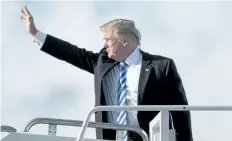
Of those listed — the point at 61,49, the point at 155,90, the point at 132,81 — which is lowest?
the point at 155,90

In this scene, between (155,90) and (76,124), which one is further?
(155,90)

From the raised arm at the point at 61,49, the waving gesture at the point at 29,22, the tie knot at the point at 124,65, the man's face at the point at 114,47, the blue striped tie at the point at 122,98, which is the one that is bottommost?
the blue striped tie at the point at 122,98

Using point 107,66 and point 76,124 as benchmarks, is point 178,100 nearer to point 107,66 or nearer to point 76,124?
point 107,66

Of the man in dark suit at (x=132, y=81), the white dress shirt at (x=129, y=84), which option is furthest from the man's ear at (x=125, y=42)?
the white dress shirt at (x=129, y=84)

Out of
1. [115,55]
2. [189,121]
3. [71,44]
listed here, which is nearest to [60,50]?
[71,44]

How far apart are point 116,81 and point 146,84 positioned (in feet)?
1.14

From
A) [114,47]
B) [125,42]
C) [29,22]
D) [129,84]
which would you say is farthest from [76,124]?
[29,22]

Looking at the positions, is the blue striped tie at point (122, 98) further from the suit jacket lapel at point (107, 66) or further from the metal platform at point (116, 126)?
the metal platform at point (116, 126)

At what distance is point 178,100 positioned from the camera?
670 centimetres

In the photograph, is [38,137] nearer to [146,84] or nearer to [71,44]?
[146,84]

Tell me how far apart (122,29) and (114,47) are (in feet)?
0.75

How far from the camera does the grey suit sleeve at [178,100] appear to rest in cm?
656

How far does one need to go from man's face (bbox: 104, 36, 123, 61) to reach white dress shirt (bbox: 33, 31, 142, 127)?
11cm

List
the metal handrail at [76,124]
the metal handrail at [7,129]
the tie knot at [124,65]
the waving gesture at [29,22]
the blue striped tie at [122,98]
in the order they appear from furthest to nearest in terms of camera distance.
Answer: the waving gesture at [29,22] < the tie knot at [124,65] < the blue striped tie at [122,98] < the metal handrail at [76,124] < the metal handrail at [7,129]
